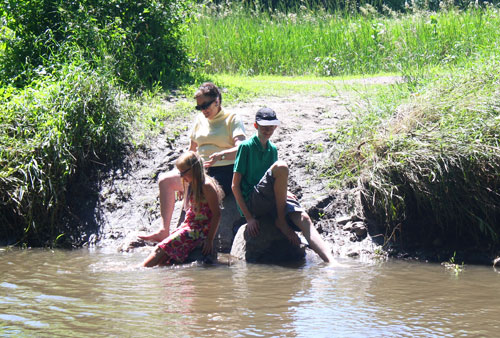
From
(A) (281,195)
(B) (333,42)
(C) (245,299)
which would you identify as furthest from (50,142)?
(B) (333,42)

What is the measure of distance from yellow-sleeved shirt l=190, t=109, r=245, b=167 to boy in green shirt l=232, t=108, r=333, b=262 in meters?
0.49

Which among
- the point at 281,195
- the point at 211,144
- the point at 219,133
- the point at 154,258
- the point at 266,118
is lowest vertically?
the point at 154,258

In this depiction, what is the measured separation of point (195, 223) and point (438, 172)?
7.68ft

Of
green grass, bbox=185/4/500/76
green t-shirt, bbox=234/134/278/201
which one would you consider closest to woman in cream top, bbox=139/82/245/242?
green t-shirt, bbox=234/134/278/201

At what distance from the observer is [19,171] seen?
7211 mm

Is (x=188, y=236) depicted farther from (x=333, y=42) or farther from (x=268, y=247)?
(x=333, y=42)

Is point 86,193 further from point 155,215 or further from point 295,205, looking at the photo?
point 295,205

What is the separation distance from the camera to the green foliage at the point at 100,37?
374 inches

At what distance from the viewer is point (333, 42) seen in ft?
40.5

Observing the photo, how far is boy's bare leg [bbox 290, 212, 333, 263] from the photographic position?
20.0 feet

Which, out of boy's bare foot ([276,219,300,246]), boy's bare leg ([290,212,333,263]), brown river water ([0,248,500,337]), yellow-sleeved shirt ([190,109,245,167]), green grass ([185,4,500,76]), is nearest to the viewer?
brown river water ([0,248,500,337])

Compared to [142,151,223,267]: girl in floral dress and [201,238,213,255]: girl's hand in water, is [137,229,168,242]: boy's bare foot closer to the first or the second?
[142,151,223,267]: girl in floral dress

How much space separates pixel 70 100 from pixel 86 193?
1146 mm

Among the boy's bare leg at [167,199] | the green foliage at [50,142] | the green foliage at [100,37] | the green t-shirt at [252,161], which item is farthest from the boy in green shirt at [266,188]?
the green foliage at [100,37]
